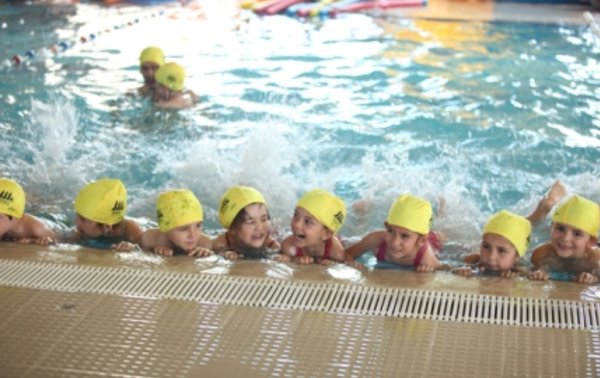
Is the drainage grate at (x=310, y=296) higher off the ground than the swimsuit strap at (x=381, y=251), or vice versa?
the drainage grate at (x=310, y=296)

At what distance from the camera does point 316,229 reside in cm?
555

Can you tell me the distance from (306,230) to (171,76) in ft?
13.8

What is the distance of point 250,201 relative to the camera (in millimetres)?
5676

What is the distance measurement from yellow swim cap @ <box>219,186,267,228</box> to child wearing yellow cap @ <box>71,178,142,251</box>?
65 cm

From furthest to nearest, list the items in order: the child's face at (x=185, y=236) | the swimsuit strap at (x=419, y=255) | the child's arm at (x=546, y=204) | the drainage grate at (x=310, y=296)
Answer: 1. the child's arm at (x=546, y=204)
2. the child's face at (x=185, y=236)
3. the swimsuit strap at (x=419, y=255)
4. the drainage grate at (x=310, y=296)

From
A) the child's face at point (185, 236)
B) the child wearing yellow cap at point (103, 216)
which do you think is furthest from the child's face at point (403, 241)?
the child wearing yellow cap at point (103, 216)

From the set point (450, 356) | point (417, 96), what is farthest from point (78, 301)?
point (417, 96)

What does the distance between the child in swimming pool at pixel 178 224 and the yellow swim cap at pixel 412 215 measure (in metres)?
1.20

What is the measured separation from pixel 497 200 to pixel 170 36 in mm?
7722

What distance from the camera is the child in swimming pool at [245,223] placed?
5.68m

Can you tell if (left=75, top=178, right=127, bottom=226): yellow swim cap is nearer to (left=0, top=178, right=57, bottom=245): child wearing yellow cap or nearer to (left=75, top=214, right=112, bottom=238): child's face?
(left=75, top=214, right=112, bottom=238): child's face

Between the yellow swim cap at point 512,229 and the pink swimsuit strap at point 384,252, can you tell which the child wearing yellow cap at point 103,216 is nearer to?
the pink swimsuit strap at point 384,252

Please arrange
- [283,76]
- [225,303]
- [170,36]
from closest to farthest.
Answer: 1. [225,303]
2. [283,76]
3. [170,36]

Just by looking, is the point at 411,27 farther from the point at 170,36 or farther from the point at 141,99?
the point at 141,99
